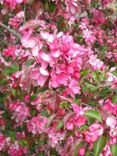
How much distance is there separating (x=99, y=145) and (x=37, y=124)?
1032mm

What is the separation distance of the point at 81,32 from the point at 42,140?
160cm

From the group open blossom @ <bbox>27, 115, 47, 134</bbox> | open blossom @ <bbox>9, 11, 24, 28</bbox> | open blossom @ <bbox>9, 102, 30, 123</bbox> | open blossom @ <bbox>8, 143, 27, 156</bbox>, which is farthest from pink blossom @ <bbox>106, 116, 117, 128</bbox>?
open blossom @ <bbox>9, 11, 24, 28</bbox>

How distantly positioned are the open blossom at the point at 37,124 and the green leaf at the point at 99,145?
974 millimetres

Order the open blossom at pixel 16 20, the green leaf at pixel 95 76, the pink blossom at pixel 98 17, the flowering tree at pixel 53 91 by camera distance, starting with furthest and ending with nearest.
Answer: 1. the pink blossom at pixel 98 17
2. the open blossom at pixel 16 20
3. the green leaf at pixel 95 76
4. the flowering tree at pixel 53 91

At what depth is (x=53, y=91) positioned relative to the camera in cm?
178

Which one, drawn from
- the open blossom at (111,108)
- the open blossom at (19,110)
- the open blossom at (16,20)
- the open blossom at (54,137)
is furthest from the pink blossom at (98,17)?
the open blossom at (111,108)

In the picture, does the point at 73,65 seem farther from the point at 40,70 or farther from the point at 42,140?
the point at 42,140

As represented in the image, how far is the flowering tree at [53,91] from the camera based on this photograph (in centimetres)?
165

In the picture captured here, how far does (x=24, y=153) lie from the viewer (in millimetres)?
2906

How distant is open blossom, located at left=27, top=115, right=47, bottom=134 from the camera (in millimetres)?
2646

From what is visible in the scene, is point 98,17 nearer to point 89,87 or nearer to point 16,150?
point 16,150

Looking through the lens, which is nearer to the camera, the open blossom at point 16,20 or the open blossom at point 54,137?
the open blossom at point 54,137

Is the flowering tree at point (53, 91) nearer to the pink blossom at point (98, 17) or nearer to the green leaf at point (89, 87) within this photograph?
the green leaf at point (89, 87)

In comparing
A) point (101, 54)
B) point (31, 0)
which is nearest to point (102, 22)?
point (101, 54)
